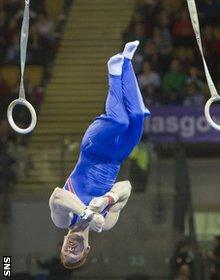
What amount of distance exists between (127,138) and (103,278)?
4.89 m

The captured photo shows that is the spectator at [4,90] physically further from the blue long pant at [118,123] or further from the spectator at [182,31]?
the blue long pant at [118,123]

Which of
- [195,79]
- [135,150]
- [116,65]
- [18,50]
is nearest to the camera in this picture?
[116,65]

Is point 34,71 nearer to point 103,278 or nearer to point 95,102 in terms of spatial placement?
point 95,102

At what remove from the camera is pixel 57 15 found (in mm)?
22078

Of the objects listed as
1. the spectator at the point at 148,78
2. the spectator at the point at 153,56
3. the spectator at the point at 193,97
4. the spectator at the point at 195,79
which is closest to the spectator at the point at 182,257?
the spectator at the point at 193,97

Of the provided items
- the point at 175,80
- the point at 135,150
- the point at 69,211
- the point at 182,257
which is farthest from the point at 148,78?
the point at 69,211

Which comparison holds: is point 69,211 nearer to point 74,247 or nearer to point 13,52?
point 74,247

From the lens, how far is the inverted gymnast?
12773mm

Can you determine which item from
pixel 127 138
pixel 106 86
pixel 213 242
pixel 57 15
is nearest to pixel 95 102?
pixel 106 86

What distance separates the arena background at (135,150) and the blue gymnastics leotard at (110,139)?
433cm

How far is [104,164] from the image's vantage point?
13047 mm

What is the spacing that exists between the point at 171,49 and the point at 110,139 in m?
7.73

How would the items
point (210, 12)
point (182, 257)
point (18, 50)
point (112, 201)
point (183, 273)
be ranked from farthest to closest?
point (18, 50) → point (210, 12) → point (182, 257) → point (183, 273) → point (112, 201)

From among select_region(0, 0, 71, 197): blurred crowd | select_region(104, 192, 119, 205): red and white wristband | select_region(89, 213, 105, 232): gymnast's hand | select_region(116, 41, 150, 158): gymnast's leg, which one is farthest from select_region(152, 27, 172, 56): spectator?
select_region(89, 213, 105, 232): gymnast's hand
